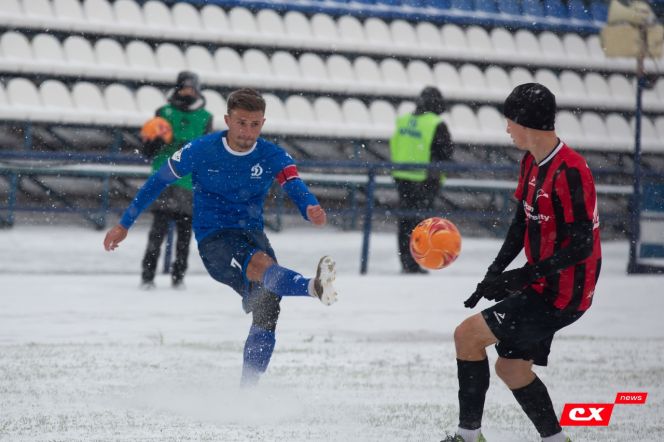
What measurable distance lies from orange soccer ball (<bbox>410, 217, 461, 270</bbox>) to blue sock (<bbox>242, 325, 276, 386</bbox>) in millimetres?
908

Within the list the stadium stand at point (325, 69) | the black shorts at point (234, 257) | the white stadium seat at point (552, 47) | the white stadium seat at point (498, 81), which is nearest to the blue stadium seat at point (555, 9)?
the stadium stand at point (325, 69)

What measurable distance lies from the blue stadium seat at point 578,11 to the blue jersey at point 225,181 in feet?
44.1

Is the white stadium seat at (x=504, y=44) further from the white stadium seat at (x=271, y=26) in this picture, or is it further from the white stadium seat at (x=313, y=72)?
the white stadium seat at (x=271, y=26)

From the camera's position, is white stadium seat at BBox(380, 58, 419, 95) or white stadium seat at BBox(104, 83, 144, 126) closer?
white stadium seat at BBox(104, 83, 144, 126)

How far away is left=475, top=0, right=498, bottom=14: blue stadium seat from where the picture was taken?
17.9 m

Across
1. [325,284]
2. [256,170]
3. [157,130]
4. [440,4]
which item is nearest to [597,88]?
[440,4]

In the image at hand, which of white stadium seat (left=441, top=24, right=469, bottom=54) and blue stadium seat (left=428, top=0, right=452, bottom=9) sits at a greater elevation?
blue stadium seat (left=428, top=0, right=452, bottom=9)

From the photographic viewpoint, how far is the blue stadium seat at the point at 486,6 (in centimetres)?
1786

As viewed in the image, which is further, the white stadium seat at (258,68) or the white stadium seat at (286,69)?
the white stadium seat at (286,69)

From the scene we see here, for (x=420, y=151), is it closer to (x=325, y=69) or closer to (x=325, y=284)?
(x=325, y=69)

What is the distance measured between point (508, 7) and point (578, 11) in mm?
1223

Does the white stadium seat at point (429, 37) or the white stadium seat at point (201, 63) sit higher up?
the white stadium seat at point (429, 37)

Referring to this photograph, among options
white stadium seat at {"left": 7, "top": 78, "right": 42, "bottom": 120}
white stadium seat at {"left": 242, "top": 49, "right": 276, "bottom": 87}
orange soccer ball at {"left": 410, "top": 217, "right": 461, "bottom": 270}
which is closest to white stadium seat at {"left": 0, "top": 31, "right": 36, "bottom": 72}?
white stadium seat at {"left": 7, "top": 78, "right": 42, "bottom": 120}

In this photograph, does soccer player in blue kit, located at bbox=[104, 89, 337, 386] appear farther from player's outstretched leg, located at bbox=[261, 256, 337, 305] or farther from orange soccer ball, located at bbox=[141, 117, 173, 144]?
orange soccer ball, located at bbox=[141, 117, 173, 144]
